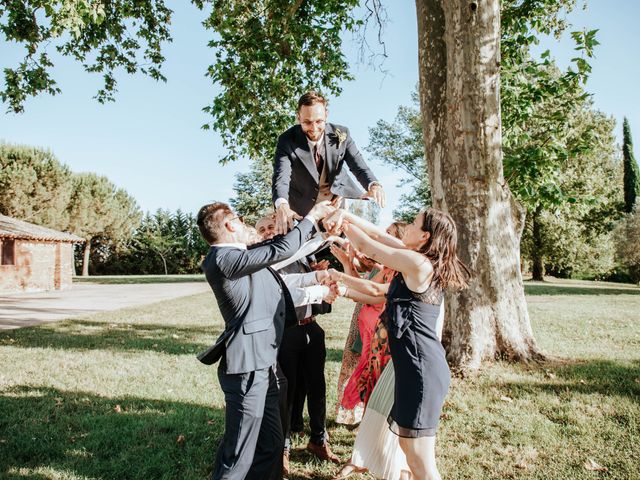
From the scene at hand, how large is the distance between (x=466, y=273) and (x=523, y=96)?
7.58m

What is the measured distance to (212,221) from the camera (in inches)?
122

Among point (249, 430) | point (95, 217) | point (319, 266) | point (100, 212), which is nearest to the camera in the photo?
point (249, 430)

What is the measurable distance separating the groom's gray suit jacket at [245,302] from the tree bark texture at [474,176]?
13.2ft

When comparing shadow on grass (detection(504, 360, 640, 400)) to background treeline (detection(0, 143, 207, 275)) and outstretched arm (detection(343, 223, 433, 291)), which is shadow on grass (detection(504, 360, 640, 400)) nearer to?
outstretched arm (detection(343, 223, 433, 291))

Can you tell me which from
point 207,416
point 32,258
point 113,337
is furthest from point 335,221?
point 32,258

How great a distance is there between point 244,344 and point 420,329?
1.20 m

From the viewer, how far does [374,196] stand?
4.15 meters

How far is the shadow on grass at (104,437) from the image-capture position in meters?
4.04

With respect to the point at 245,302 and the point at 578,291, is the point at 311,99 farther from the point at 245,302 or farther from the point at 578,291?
the point at 578,291

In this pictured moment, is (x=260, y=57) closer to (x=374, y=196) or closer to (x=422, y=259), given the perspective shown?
(x=374, y=196)

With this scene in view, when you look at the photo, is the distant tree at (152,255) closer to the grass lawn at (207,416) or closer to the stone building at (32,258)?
the stone building at (32,258)

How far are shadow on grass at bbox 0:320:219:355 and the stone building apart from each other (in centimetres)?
1669

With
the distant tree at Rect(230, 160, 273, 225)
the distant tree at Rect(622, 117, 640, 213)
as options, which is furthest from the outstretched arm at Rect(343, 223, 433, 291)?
the distant tree at Rect(622, 117, 640, 213)

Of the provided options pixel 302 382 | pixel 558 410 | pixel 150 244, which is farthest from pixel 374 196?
pixel 150 244
